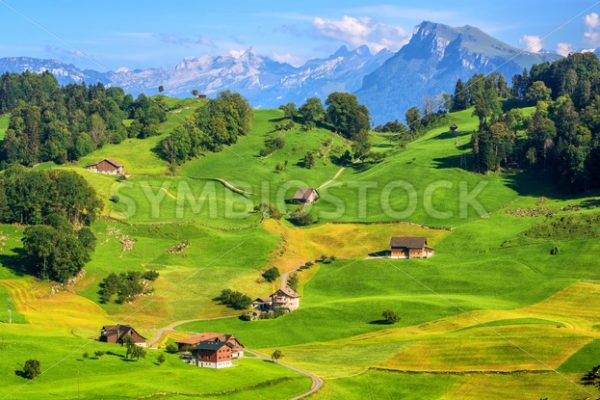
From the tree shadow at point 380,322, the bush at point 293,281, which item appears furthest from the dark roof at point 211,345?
the bush at point 293,281

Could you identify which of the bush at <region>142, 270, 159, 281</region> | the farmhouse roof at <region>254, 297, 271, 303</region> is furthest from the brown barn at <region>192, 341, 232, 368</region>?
the bush at <region>142, 270, 159, 281</region>

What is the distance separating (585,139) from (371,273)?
70214 millimetres

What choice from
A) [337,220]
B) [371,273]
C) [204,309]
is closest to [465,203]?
[337,220]

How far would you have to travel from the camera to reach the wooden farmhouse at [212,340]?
102 metres

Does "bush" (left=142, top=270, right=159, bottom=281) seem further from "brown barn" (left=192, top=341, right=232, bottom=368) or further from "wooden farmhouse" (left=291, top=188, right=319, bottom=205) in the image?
"wooden farmhouse" (left=291, top=188, right=319, bottom=205)

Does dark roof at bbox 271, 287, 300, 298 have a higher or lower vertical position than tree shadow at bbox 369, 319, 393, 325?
higher

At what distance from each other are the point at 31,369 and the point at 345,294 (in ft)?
203

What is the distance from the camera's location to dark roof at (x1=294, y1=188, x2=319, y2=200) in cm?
18300

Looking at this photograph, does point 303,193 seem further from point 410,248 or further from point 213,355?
point 213,355

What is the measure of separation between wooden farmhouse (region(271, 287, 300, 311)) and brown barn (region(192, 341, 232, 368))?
2665 cm

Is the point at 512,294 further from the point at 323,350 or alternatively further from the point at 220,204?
the point at 220,204

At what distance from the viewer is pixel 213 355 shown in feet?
315

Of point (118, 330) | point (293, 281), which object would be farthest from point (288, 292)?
point (118, 330)

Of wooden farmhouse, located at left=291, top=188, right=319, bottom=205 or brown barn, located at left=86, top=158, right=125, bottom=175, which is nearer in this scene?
wooden farmhouse, located at left=291, top=188, right=319, bottom=205
